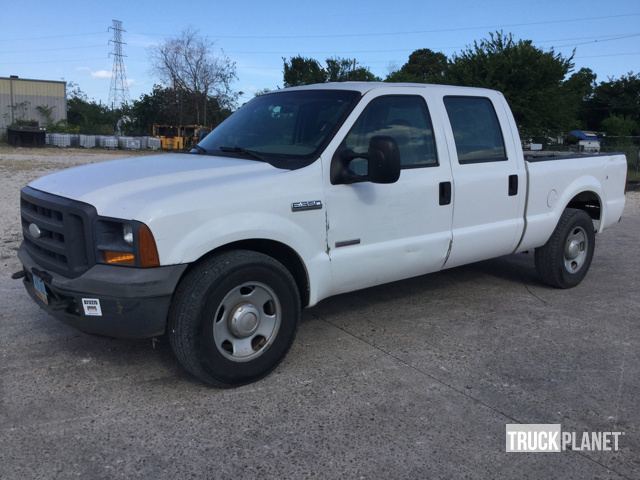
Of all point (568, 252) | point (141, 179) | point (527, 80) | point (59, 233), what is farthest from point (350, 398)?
point (527, 80)

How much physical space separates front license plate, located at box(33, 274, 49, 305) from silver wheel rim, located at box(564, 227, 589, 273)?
4.87 meters

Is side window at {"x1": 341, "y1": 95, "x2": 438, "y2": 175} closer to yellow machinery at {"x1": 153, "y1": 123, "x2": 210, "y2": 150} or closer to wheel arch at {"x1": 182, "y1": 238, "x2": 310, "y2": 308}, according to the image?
wheel arch at {"x1": 182, "y1": 238, "x2": 310, "y2": 308}

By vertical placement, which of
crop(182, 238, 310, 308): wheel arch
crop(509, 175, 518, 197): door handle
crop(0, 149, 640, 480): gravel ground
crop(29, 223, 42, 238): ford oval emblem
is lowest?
crop(0, 149, 640, 480): gravel ground

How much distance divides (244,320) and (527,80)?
30.6 m

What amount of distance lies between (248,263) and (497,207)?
2.58 metres

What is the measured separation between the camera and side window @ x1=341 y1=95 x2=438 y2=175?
4.36m

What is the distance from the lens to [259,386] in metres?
3.90

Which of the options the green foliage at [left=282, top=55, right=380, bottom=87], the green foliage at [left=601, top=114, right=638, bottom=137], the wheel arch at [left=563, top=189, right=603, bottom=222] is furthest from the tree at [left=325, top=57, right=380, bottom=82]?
the wheel arch at [left=563, top=189, right=603, bottom=222]

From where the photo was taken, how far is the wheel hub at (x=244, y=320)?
3760 millimetres

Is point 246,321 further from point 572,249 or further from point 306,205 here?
point 572,249

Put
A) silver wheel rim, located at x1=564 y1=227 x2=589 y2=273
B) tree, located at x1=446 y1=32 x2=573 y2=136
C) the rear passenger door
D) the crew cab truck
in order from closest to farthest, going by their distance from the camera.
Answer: the crew cab truck → the rear passenger door → silver wheel rim, located at x1=564 y1=227 x2=589 y2=273 → tree, located at x1=446 y1=32 x2=573 y2=136

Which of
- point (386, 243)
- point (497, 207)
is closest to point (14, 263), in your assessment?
point (386, 243)

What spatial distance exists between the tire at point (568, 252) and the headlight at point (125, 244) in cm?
419

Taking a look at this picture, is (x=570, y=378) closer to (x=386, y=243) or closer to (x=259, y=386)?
(x=386, y=243)
